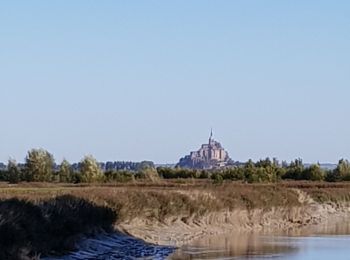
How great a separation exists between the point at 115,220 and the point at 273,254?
777 cm

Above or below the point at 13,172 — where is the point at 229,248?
below

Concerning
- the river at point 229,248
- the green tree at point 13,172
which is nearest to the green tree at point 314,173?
the green tree at point 13,172

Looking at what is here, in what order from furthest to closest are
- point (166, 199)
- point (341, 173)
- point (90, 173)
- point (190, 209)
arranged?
point (341, 173) → point (90, 173) → point (190, 209) → point (166, 199)

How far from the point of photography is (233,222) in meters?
52.2

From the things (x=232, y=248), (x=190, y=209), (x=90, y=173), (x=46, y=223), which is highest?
(x=90, y=173)

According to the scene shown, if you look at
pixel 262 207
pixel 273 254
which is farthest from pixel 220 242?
pixel 262 207

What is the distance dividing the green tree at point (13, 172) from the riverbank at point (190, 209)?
150 feet

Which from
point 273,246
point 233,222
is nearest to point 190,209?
point 233,222

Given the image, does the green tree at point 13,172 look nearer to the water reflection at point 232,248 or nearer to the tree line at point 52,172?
the tree line at point 52,172

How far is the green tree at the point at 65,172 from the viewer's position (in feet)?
346

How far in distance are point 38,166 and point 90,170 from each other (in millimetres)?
6658

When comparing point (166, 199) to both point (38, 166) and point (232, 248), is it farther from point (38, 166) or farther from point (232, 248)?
point (38, 166)

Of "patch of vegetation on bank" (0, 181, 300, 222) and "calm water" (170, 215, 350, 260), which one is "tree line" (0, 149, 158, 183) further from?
"calm water" (170, 215, 350, 260)

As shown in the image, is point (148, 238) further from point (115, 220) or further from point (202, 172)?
point (202, 172)
